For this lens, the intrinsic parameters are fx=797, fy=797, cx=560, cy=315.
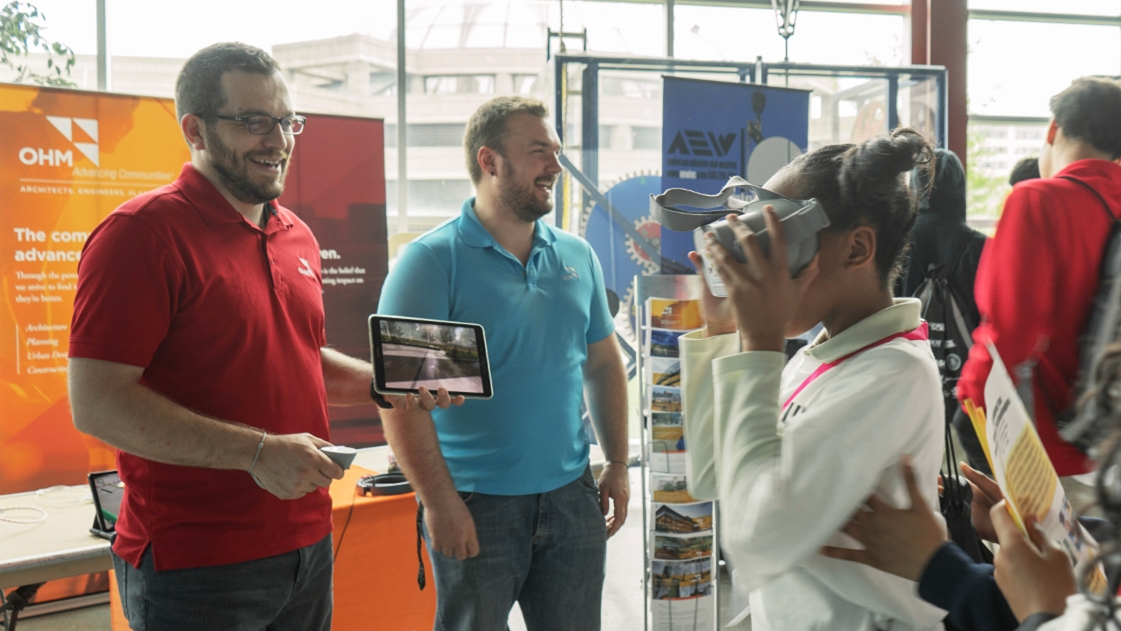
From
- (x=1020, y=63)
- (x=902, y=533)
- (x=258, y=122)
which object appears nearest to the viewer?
(x=902, y=533)

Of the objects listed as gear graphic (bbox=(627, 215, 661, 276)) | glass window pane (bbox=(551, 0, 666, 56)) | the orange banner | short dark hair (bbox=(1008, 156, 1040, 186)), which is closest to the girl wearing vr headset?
short dark hair (bbox=(1008, 156, 1040, 186))

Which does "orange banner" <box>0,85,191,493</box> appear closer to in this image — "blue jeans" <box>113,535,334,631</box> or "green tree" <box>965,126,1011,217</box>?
"blue jeans" <box>113,535,334,631</box>

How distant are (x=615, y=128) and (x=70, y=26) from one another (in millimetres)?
3202

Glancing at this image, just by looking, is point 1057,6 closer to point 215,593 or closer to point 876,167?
point 876,167

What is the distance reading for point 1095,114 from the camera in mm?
2215

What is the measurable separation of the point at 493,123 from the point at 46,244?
2423 mm

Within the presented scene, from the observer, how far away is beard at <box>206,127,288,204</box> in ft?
5.51

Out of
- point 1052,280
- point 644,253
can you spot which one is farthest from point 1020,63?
point 1052,280

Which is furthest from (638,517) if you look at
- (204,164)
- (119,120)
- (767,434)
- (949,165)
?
(767,434)

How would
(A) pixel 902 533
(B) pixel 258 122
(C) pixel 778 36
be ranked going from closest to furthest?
1. (A) pixel 902 533
2. (B) pixel 258 122
3. (C) pixel 778 36

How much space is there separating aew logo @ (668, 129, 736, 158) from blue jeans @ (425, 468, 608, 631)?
164 cm

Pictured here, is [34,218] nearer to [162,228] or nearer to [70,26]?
[70,26]

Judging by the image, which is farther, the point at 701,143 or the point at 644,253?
the point at 644,253

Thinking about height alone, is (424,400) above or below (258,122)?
below
